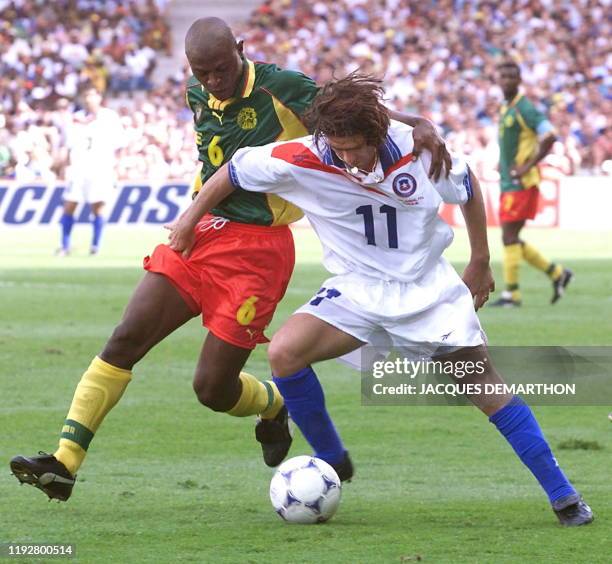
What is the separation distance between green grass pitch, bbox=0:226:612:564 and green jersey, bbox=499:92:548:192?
2228mm

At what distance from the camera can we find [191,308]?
5965 mm

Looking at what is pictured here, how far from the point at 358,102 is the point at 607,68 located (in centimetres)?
2667

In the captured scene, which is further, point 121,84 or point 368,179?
point 121,84

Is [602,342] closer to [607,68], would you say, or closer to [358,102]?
[358,102]

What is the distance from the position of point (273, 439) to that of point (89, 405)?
3.44 feet

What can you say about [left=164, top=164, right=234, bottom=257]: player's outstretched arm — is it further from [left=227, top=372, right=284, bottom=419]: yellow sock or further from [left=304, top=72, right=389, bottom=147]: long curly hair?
[left=227, top=372, right=284, bottom=419]: yellow sock

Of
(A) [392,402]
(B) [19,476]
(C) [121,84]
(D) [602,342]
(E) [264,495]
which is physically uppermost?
(B) [19,476]

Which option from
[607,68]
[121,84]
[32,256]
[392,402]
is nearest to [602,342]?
[392,402]

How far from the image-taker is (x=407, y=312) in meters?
5.38

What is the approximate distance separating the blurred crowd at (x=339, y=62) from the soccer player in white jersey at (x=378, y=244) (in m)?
21.4

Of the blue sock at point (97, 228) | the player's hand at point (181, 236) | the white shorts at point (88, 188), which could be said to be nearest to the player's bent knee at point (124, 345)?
the player's hand at point (181, 236)

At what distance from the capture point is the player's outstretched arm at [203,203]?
17.9 feet

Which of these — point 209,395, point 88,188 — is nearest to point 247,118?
point 209,395

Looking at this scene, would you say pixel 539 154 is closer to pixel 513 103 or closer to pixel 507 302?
pixel 513 103
